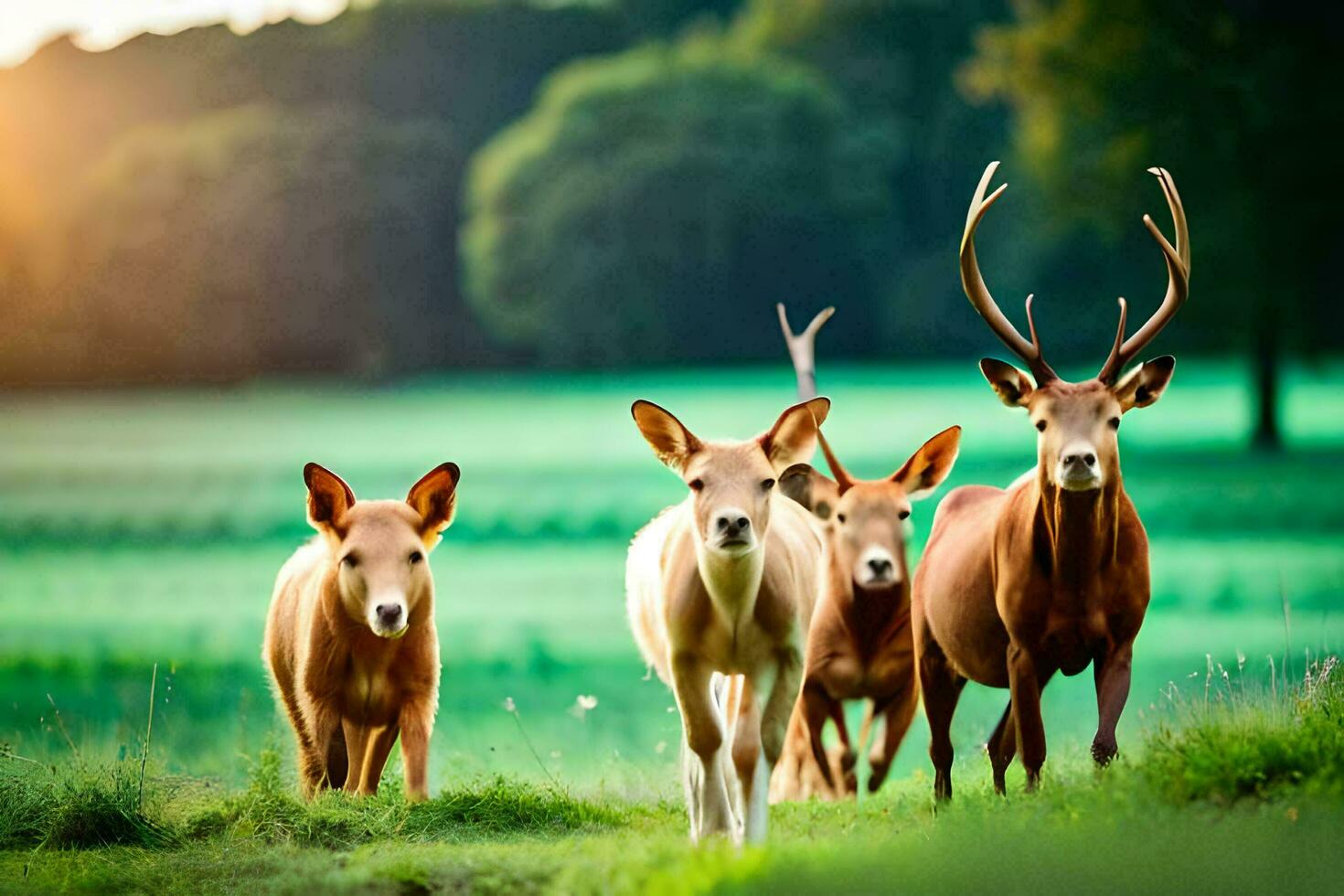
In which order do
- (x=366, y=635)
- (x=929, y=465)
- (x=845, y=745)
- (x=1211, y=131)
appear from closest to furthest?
(x=366, y=635)
(x=929, y=465)
(x=845, y=745)
(x=1211, y=131)

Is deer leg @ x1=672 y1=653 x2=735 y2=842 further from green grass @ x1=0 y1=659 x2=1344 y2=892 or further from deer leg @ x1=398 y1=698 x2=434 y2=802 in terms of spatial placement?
deer leg @ x1=398 y1=698 x2=434 y2=802

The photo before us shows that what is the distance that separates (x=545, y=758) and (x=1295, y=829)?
5745 mm

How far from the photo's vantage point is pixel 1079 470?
7.91 meters

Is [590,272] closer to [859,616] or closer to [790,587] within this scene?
[859,616]

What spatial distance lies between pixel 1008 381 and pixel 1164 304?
917 millimetres

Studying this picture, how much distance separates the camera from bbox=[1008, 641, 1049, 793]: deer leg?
27.6ft


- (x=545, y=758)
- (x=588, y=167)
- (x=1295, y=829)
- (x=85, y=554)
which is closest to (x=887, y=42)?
(x=588, y=167)

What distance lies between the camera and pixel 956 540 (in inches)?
372

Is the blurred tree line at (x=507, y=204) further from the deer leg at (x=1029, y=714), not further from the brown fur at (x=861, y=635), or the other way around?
the deer leg at (x=1029, y=714)

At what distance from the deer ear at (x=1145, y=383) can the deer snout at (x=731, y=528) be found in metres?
2.14

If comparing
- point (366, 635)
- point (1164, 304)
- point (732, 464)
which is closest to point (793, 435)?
point (732, 464)

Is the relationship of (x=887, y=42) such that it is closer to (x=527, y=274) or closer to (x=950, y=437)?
(x=527, y=274)

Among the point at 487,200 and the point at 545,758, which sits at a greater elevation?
the point at 487,200

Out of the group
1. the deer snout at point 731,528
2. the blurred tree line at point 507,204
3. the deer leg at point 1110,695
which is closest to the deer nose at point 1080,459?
the deer leg at point 1110,695
